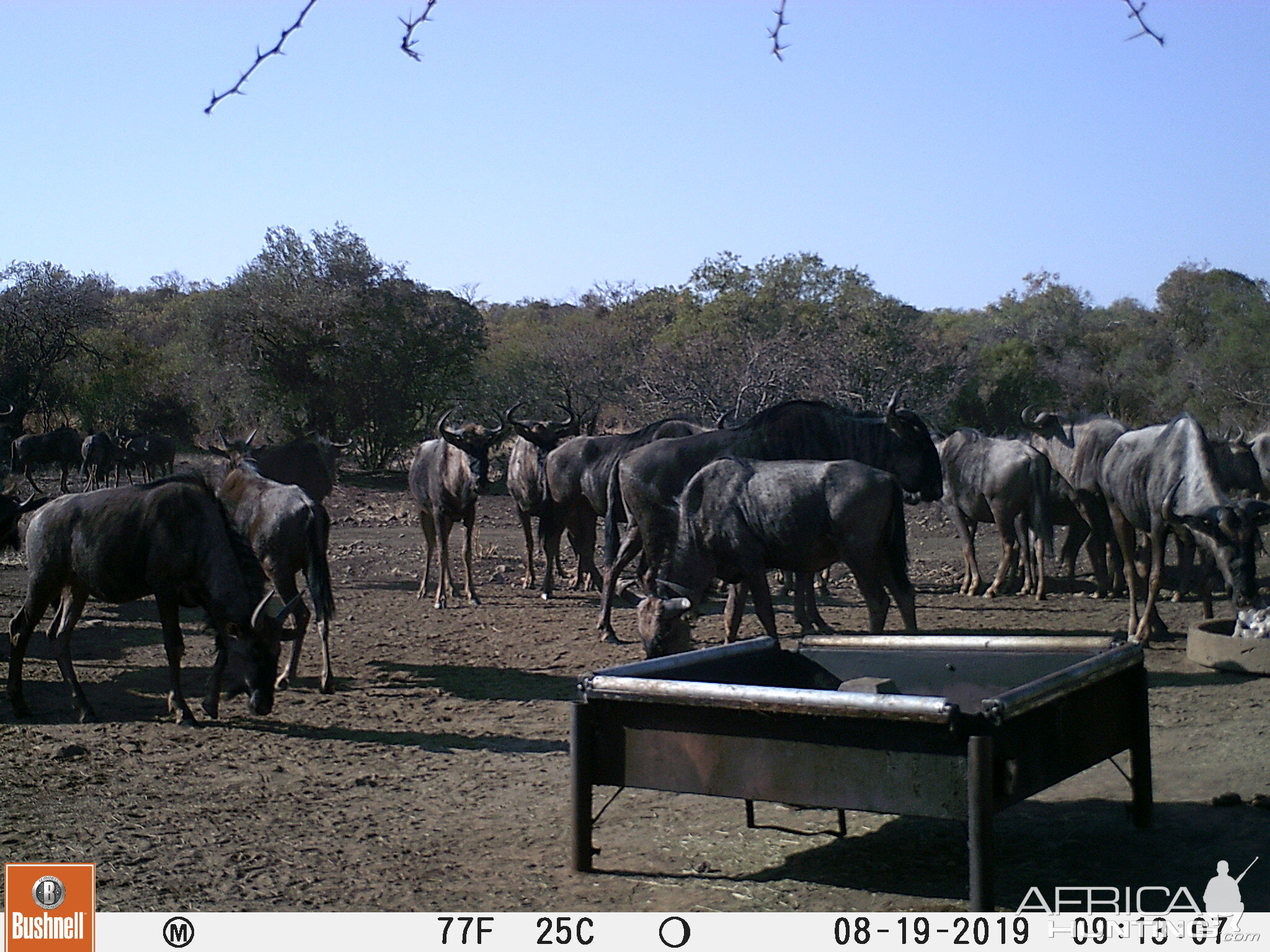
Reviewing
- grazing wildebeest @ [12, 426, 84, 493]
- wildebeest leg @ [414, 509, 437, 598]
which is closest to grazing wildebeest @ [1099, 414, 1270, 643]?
wildebeest leg @ [414, 509, 437, 598]

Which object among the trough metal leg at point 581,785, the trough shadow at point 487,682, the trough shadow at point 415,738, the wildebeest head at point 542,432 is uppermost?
the wildebeest head at point 542,432

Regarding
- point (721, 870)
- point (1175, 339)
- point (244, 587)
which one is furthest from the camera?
point (1175, 339)

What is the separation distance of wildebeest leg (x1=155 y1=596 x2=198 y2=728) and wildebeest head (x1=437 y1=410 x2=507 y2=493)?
5.74 metres

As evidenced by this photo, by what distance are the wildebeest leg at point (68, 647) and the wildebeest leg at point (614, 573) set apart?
468cm

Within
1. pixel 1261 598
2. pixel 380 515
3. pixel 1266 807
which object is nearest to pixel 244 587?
pixel 1266 807

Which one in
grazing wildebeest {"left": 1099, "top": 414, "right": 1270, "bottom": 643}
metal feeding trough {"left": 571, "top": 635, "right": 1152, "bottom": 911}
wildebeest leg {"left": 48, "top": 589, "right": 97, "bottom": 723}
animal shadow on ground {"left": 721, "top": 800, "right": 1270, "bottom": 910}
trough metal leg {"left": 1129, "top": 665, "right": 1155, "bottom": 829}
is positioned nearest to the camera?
metal feeding trough {"left": 571, "top": 635, "right": 1152, "bottom": 911}

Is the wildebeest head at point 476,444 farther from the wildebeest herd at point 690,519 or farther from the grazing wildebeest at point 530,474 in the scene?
the grazing wildebeest at point 530,474

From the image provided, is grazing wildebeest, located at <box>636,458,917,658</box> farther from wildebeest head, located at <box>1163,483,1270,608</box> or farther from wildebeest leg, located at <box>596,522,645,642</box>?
wildebeest head, located at <box>1163,483,1270,608</box>

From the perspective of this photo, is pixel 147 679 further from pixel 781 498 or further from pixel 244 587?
pixel 781 498

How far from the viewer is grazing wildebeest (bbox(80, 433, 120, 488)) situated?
2553 cm

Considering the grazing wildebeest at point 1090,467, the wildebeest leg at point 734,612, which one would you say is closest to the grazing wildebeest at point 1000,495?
the grazing wildebeest at point 1090,467

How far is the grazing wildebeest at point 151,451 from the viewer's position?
86.2ft
